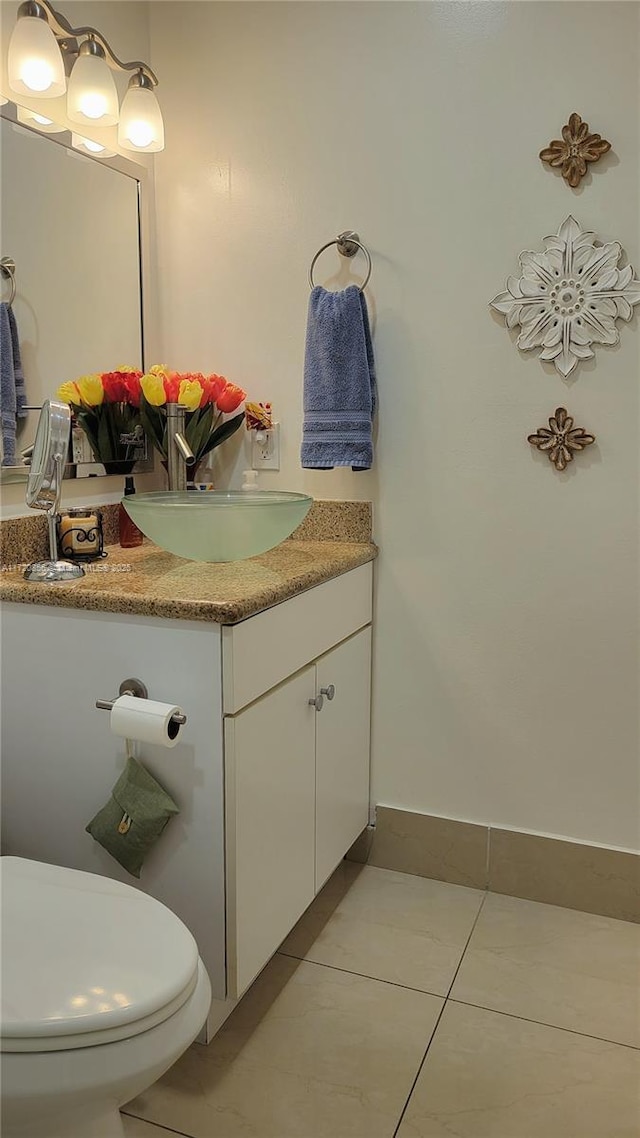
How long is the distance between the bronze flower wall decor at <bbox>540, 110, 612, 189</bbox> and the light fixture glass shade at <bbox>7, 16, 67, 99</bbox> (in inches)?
39.7

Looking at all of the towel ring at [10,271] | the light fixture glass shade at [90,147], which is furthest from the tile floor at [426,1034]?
the light fixture glass shade at [90,147]

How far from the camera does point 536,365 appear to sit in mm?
1798

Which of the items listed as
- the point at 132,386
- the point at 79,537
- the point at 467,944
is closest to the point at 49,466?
the point at 79,537

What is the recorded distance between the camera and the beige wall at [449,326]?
68.7 inches

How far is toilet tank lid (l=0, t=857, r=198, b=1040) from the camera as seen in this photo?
0.97 m

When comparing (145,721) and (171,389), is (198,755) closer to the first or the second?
(145,721)

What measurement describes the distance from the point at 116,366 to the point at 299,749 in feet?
3.31

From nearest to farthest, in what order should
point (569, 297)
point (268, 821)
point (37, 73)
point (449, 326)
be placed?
point (268, 821) < point (37, 73) < point (569, 297) < point (449, 326)

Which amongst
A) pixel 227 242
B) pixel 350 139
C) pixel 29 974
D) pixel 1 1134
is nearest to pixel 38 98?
pixel 227 242

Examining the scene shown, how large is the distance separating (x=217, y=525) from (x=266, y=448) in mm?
563

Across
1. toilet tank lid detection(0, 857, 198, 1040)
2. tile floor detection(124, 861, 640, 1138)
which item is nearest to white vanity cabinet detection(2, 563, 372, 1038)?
tile floor detection(124, 861, 640, 1138)

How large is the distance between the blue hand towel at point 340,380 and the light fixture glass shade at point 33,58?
67 centimetres

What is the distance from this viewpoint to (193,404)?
191cm

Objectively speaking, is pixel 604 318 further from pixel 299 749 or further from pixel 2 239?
pixel 2 239
